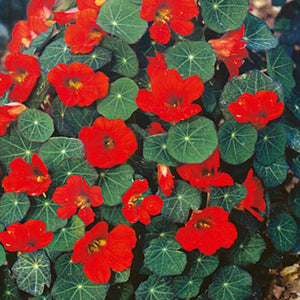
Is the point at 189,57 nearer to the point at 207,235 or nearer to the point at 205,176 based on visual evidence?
the point at 205,176

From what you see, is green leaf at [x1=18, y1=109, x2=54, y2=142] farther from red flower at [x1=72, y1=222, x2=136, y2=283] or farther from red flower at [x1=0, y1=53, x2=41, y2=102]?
red flower at [x1=72, y1=222, x2=136, y2=283]

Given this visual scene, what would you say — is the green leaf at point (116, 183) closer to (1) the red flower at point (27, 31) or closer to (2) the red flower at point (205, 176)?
(2) the red flower at point (205, 176)

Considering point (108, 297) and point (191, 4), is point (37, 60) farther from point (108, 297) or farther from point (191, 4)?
point (108, 297)

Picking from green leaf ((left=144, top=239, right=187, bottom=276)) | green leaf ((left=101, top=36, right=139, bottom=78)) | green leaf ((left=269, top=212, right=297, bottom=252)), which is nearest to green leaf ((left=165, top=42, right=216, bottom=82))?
green leaf ((left=101, top=36, right=139, bottom=78))

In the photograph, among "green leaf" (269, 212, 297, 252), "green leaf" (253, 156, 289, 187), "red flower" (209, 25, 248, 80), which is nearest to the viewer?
"red flower" (209, 25, 248, 80)

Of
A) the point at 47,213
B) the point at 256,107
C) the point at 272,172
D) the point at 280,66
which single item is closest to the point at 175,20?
the point at 256,107

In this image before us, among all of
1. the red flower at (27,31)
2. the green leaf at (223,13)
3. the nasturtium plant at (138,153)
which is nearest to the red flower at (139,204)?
the nasturtium plant at (138,153)
